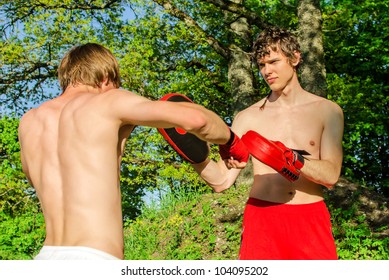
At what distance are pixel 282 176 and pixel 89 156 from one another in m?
1.80

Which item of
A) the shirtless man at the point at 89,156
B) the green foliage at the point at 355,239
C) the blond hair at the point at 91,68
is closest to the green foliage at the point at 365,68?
the green foliage at the point at 355,239

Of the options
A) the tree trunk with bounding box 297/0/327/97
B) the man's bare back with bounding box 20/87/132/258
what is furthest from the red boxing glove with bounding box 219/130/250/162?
the tree trunk with bounding box 297/0/327/97

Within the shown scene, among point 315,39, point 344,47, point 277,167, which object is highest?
point 344,47

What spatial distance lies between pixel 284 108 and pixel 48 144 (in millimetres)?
2090

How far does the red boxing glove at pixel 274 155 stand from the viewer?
393 centimetres

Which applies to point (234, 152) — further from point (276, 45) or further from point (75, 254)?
point (75, 254)

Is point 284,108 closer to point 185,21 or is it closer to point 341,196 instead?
point 341,196

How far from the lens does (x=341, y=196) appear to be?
10.5 meters

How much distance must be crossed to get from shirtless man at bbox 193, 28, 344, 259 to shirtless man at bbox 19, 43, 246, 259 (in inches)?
47.0

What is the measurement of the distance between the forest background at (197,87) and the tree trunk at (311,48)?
21 mm

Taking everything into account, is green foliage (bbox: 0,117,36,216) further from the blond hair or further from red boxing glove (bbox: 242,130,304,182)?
the blond hair

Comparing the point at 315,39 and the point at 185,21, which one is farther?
the point at 185,21

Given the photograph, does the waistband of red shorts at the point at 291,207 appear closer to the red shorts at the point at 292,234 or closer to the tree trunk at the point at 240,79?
the red shorts at the point at 292,234

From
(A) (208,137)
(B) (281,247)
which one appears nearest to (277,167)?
(B) (281,247)
